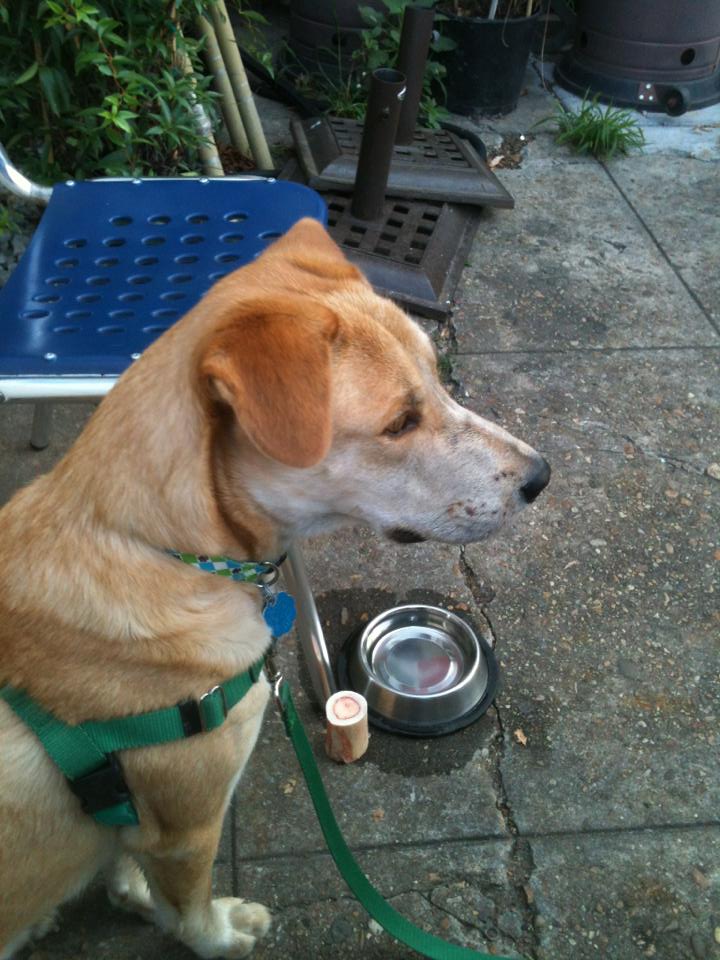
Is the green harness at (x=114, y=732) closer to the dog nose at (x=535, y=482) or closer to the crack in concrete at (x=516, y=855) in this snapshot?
the dog nose at (x=535, y=482)

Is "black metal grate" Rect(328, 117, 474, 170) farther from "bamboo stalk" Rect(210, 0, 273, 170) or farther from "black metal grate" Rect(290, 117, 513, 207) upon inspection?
"bamboo stalk" Rect(210, 0, 273, 170)

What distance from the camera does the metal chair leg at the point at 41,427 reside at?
130 inches

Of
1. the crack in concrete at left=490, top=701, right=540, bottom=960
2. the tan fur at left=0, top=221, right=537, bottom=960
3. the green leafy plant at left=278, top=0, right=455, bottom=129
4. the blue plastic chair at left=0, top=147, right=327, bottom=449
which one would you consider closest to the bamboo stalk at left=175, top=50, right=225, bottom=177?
the green leafy plant at left=278, top=0, right=455, bottom=129

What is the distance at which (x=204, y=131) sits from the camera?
423 centimetres

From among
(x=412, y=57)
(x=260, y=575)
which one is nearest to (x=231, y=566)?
(x=260, y=575)

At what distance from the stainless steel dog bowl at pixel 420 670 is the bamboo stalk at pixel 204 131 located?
2.55 m

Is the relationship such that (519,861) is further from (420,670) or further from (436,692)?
→ (420,670)

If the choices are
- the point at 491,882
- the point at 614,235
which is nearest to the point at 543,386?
the point at 614,235

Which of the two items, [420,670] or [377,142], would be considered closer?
[420,670]

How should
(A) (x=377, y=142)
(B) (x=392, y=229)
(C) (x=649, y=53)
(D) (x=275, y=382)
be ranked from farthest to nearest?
(C) (x=649, y=53) → (B) (x=392, y=229) → (A) (x=377, y=142) → (D) (x=275, y=382)

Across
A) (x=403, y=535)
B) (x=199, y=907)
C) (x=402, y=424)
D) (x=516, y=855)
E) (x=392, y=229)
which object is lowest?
(x=516, y=855)

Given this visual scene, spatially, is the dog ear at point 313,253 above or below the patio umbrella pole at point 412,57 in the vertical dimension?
above

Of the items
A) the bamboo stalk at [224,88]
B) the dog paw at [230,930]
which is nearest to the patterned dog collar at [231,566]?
the dog paw at [230,930]

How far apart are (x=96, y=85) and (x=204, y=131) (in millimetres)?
671
